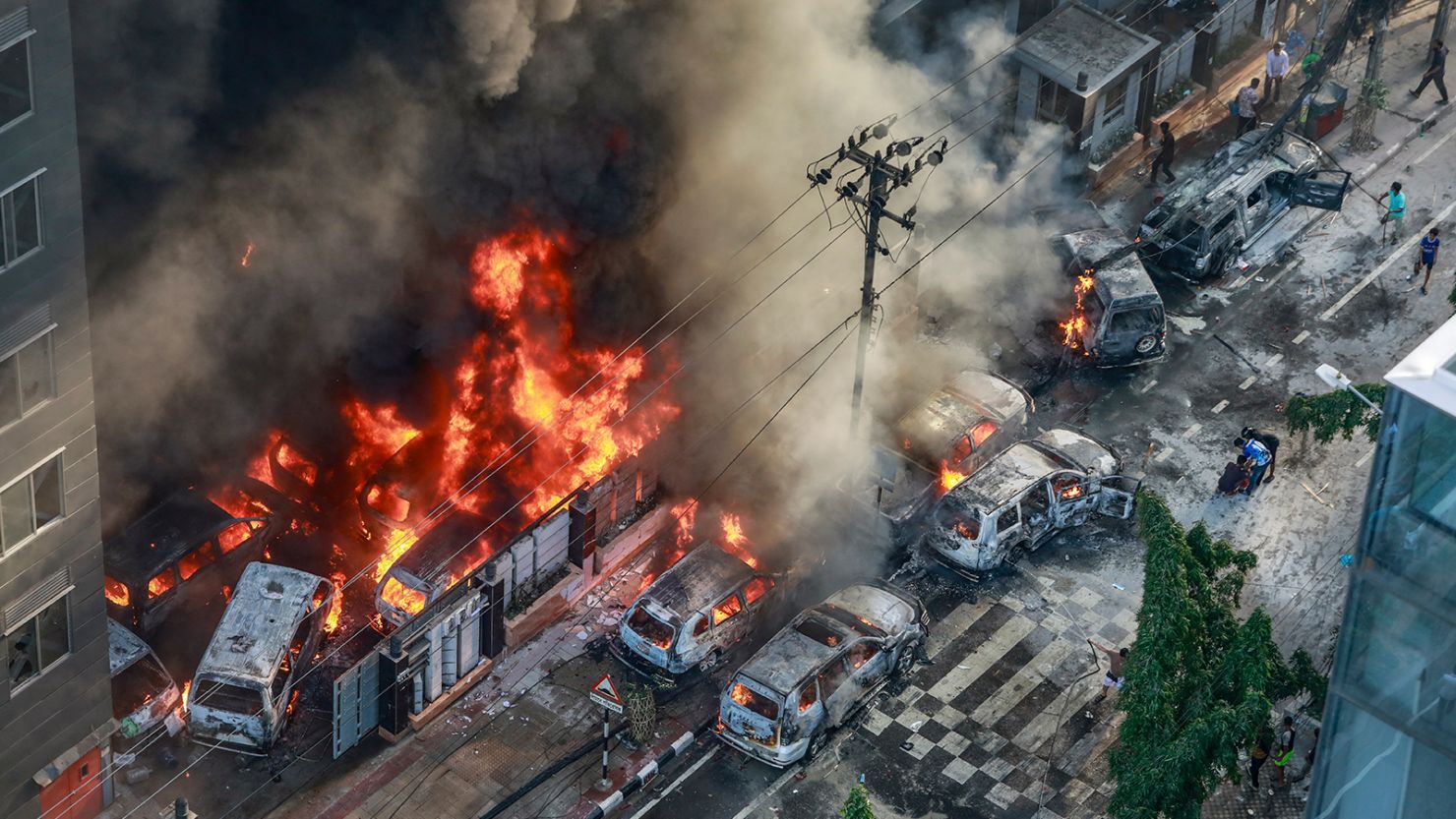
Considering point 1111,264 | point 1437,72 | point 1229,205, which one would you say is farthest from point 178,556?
point 1437,72

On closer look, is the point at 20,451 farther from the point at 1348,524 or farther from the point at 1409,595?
the point at 1348,524

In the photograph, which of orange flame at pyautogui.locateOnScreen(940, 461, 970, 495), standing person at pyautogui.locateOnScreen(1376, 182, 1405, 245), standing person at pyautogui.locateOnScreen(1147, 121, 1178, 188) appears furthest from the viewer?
standing person at pyautogui.locateOnScreen(1147, 121, 1178, 188)

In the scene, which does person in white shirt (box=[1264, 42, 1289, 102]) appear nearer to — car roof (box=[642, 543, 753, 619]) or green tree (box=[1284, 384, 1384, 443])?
green tree (box=[1284, 384, 1384, 443])

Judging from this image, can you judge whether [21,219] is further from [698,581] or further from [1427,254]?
[1427,254]

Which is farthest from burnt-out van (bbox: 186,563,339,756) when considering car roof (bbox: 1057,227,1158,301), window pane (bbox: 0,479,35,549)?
car roof (bbox: 1057,227,1158,301)

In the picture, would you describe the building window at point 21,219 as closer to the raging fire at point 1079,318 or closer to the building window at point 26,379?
the building window at point 26,379

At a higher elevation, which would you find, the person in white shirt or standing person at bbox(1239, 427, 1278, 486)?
the person in white shirt

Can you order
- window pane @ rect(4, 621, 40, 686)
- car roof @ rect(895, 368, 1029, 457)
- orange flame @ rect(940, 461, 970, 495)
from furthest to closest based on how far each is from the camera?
car roof @ rect(895, 368, 1029, 457) → orange flame @ rect(940, 461, 970, 495) → window pane @ rect(4, 621, 40, 686)
